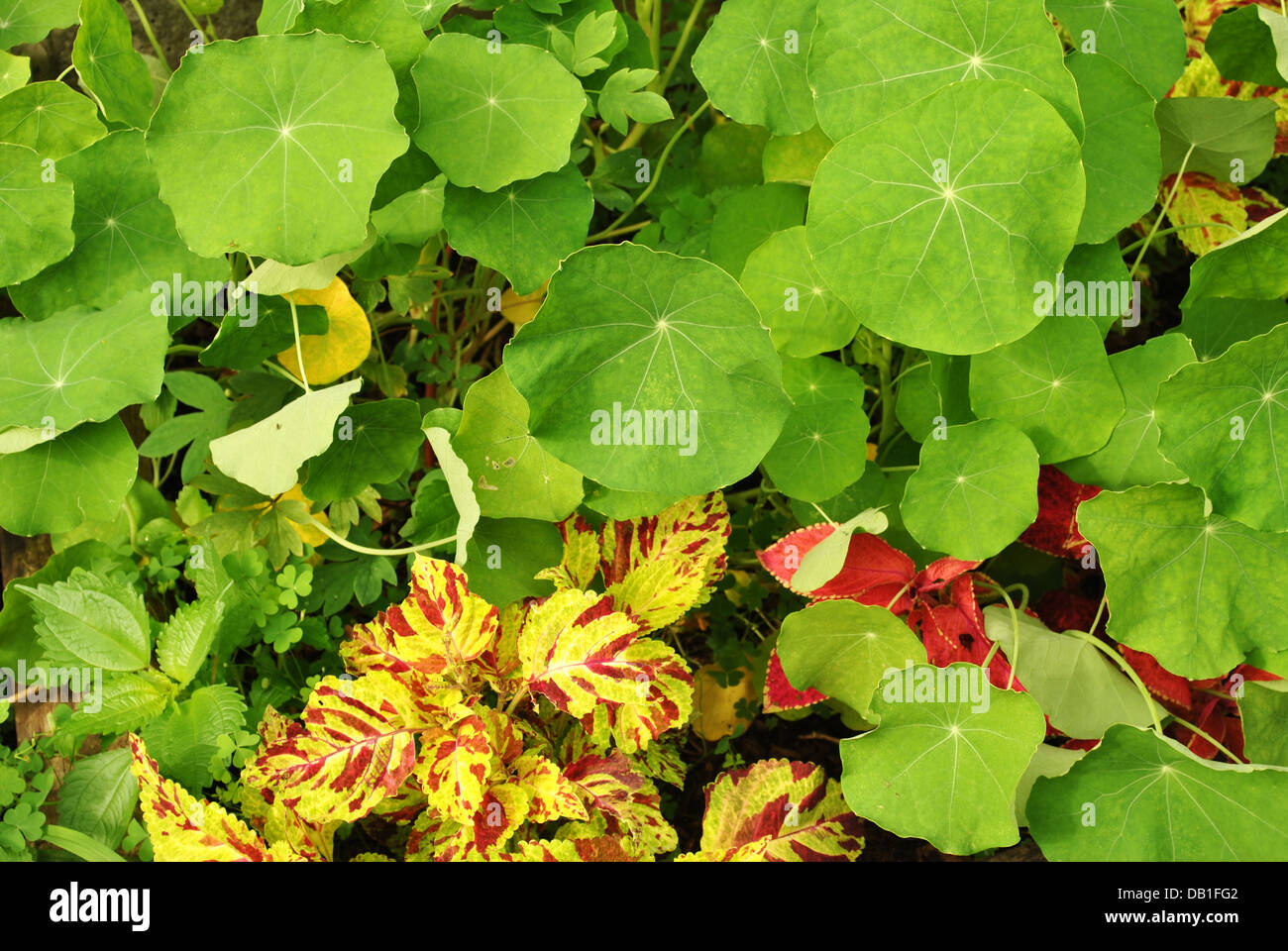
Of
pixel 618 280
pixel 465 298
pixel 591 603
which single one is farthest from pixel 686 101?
pixel 591 603

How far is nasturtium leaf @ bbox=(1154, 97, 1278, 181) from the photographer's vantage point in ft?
3.71

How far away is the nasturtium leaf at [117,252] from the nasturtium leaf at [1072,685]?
1124mm

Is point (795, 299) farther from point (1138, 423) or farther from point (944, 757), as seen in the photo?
point (944, 757)

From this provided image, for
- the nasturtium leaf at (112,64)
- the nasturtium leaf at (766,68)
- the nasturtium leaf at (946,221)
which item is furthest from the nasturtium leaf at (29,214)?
the nasturtium leaf at (946,221)

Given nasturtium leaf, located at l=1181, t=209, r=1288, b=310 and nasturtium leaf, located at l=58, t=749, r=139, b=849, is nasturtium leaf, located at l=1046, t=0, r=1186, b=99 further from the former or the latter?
nasturtium leaf, located at l=58, t=749, r=139, b=849

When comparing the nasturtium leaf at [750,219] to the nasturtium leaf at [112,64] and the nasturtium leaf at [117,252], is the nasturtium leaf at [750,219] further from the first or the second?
the nasturtium leaf at [112,64]

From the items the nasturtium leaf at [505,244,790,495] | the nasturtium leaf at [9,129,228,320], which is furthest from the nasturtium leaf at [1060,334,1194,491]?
the nasturtium leaf at [9,129,228,320]

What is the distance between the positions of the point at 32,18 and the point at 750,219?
103cm

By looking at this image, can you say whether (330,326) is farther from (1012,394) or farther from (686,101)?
(1012,394)

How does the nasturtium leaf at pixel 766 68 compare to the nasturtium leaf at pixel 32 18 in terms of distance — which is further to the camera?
the nasturtium leaf at pixel 32 18

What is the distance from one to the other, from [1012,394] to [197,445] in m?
1.10

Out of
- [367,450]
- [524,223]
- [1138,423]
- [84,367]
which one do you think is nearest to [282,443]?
[367,450]

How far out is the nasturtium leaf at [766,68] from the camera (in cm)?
112

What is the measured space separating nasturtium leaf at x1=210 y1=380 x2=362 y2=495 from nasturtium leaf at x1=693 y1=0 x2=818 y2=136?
587 mm
